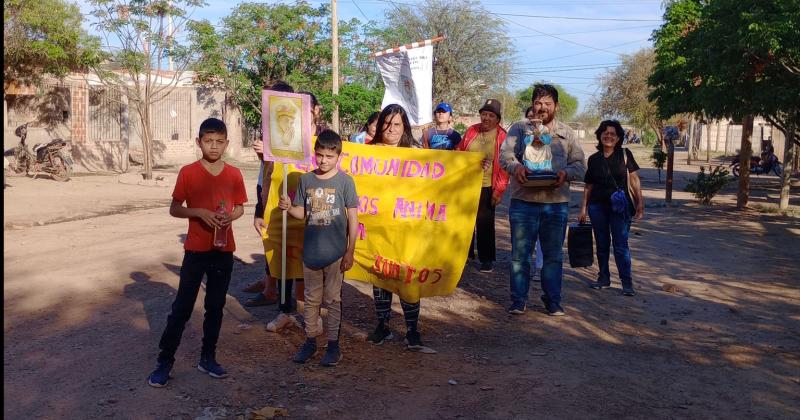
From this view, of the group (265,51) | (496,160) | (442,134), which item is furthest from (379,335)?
(265,51)

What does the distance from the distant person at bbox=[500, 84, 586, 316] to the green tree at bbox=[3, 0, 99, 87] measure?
15.2 metres

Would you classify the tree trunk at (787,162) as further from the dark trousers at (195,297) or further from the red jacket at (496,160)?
the dark trousers at (195,297)

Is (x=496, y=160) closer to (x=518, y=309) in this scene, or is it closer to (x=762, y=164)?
(x=518, y=309)

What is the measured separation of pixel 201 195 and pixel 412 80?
5668 mm

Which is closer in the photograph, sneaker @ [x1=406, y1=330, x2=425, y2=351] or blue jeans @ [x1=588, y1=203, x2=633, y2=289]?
sneaker @ [x1=406, y1=330, x2=425, y2=351]

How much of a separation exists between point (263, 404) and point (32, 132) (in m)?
19.0

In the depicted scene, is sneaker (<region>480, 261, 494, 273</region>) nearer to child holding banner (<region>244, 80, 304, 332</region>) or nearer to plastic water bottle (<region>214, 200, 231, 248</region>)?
child holding banner (<region>244, 80, 304, 332</region>)

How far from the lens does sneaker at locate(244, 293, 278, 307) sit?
6758mm

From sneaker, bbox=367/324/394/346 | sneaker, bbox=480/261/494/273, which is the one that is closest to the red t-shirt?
sneaker, bbox=367/324/394/346

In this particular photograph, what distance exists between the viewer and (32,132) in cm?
2102

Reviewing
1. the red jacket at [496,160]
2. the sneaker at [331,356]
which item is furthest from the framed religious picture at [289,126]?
the red jacket at [496,160]

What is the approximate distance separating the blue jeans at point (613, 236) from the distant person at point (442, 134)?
1560 millimetres

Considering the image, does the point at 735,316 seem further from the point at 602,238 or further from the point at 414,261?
the point at 414,261

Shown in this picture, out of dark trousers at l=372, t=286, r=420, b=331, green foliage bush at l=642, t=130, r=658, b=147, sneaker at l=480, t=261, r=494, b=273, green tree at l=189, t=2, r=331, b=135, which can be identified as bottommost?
sneaker at l=480, t=261, r=494, b=273
